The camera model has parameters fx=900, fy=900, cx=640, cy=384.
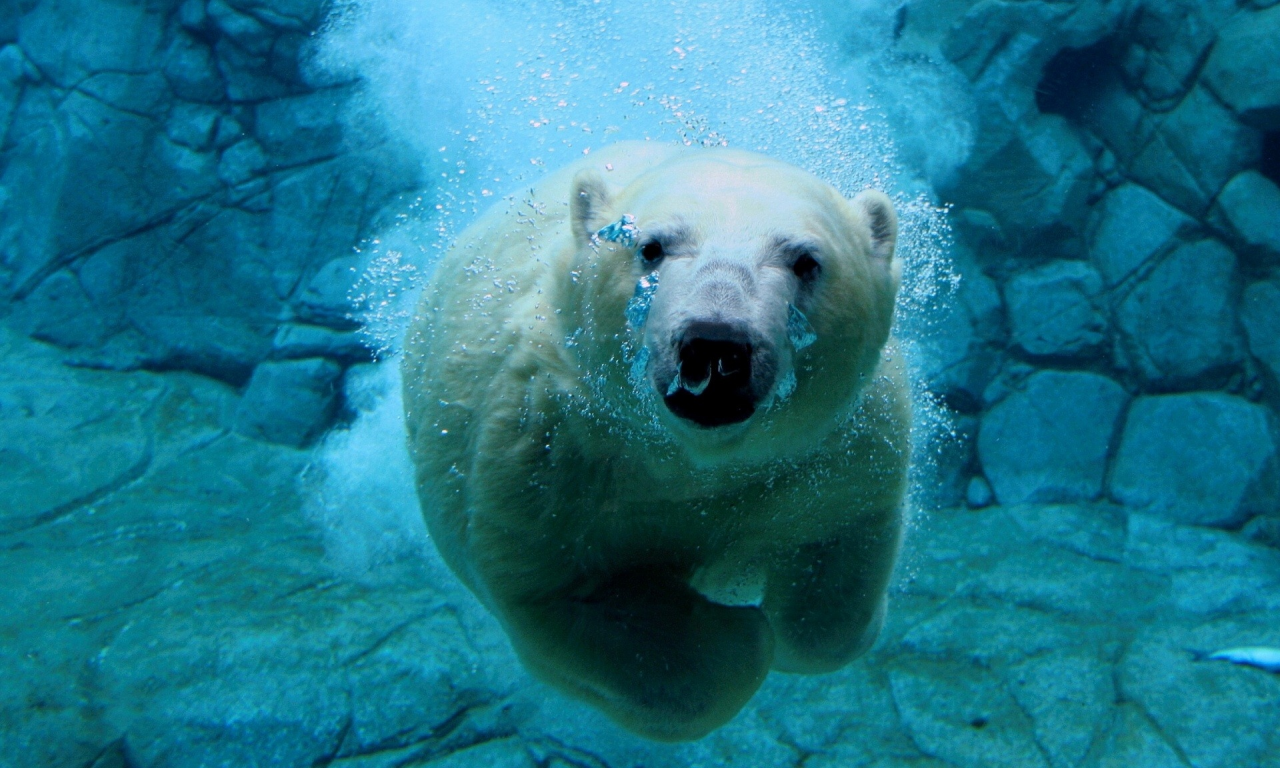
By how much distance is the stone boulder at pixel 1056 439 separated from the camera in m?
7.80

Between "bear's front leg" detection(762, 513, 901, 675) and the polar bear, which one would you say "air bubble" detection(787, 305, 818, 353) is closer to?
the polar bear

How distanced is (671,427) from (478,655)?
13.1 feet

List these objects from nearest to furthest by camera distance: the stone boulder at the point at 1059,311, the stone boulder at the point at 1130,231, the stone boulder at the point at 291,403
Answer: the stone boulder at the point at 1130,231
the stone boulder at the point at 1059,311
the stone boulder at the point at 291,403

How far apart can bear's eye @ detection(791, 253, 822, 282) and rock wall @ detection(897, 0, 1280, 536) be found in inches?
271

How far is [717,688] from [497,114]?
797cm

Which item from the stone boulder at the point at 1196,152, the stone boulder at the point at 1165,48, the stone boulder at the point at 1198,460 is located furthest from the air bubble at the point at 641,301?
the stone boulder at the point at 1165,48

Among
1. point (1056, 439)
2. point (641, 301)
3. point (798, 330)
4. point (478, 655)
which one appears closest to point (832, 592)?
point (798, 330)

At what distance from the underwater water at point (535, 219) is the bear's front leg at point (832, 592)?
1426 mm

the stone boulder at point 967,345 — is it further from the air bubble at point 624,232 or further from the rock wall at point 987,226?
the air bubble at point 624,232

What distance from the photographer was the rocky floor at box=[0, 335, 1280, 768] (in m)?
4.41

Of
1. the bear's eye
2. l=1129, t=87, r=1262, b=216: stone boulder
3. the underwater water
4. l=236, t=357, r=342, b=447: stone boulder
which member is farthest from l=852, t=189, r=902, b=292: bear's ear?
l=236, t=357, r=342, b=447: stone boulder

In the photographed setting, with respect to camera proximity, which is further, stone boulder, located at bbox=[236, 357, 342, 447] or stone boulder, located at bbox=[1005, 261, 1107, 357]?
stone boulder, located at bbox=[236, 357, 342, 447]

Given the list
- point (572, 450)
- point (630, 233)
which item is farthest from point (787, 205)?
point (572, 450)

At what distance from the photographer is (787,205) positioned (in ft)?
5.74
